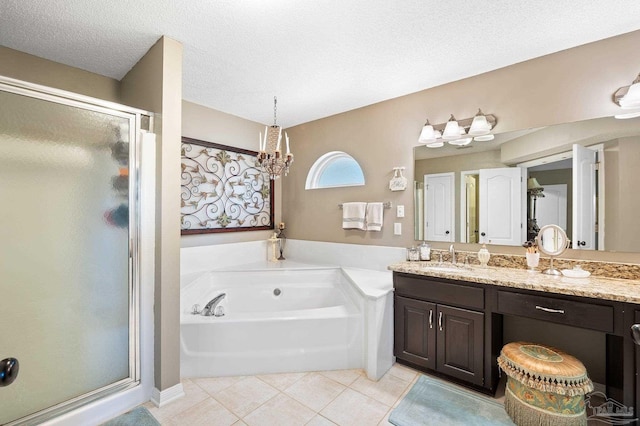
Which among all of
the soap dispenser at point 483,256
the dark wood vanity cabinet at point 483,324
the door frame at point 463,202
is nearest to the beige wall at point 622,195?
the dark wood vanity cabinet at point 483,324

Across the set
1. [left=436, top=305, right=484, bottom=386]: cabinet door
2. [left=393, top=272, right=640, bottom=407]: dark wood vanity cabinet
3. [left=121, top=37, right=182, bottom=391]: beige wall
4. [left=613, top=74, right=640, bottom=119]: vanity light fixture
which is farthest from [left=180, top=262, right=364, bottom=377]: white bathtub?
[left=613, top=74, right=640, bottom=119]: vanity light fixture

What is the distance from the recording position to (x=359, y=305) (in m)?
2.36

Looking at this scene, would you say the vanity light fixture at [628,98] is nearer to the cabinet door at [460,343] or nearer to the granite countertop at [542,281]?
the granite countertop at [542,281]

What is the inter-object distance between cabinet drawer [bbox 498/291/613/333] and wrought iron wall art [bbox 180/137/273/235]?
2.76 m

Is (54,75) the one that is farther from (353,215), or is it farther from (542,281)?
(542,281)

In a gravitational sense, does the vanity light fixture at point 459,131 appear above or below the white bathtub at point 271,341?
above

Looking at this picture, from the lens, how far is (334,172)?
11.8 feet

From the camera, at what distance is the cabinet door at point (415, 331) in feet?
6.96

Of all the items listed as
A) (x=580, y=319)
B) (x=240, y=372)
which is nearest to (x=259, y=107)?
(x=240, y=372)

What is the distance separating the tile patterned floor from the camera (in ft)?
5.64

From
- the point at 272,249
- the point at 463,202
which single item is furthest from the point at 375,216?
the point at 272,249

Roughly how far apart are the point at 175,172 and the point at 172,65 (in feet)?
2.46

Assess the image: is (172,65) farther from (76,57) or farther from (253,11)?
(76,57)

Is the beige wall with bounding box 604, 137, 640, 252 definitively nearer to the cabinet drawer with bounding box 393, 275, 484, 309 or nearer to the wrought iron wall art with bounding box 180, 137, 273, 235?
the cabinet drawer with bounding box 393, 275, 484, 309
